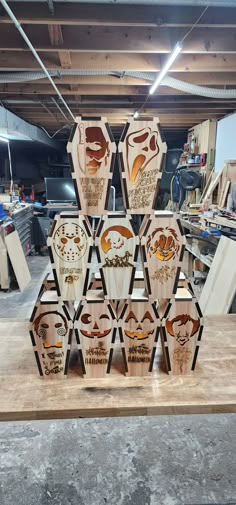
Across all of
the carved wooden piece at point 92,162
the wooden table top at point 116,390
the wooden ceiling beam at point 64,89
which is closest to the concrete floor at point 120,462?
the wooden table top at point 116,390

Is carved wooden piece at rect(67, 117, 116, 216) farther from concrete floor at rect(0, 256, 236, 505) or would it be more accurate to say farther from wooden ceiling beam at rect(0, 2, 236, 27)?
wooden ceiling beam at rect(0, 2, 236, 27)

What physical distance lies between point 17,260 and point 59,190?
313 cm

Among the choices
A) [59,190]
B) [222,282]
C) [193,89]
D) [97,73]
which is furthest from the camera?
[59,190]

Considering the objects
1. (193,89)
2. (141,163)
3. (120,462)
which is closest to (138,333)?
(141,163)

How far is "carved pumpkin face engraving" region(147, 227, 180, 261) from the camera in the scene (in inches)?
51.2

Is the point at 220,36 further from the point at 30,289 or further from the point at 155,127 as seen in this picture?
the point at 30,289

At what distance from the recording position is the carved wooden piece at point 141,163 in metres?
1.25

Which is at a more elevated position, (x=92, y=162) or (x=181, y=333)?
(x=92, y=162)

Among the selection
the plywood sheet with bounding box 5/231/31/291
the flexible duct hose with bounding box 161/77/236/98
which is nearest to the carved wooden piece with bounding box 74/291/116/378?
the plywood sheet with bounding box 5/231/31/291

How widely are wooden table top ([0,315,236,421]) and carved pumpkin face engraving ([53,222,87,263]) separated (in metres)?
0.52

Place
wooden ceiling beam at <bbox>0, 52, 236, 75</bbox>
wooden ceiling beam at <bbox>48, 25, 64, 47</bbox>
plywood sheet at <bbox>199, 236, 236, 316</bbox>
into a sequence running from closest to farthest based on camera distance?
wooden ceiling beam at <bbox>48, 25, 64, 47</bbox>
plywood sheet at <bbox>199, 236, 236, 316</bbox>
wooden ceiling beam at <bbox>0, 52, 236, 75</bbox>

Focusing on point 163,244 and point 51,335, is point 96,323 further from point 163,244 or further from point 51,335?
point 163,244

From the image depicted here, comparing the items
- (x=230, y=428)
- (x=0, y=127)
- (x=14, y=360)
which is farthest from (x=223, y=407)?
(x=0, y=127)

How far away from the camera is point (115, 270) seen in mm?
1320
